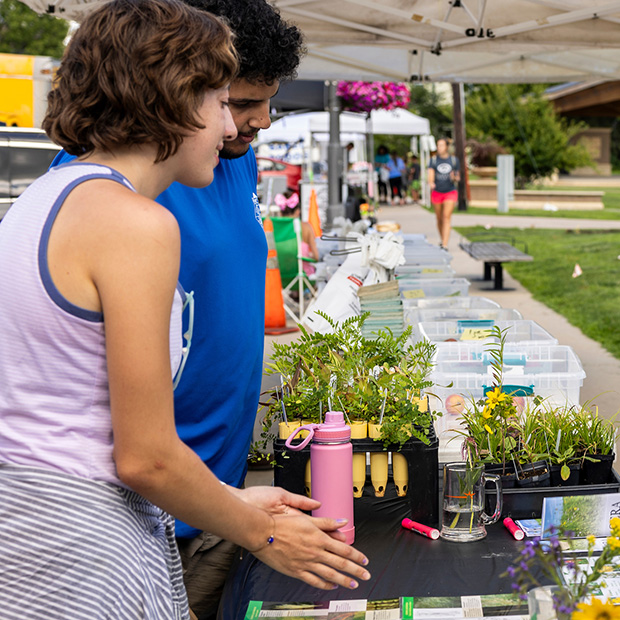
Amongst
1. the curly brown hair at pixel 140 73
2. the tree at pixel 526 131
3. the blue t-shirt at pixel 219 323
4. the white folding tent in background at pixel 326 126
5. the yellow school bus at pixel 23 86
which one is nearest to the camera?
the curly brown hair at pixel 140 73

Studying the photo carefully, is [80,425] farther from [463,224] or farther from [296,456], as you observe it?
[463,224]

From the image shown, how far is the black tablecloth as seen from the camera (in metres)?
1.63

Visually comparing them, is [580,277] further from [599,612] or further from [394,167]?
[394,167]

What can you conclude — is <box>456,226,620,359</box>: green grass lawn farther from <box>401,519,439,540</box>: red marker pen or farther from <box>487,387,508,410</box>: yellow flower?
<box>401,519,439,540</box>: red marker pen

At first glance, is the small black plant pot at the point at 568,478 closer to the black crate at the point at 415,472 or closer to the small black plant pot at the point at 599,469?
the small black plant pot at the point at 599,469

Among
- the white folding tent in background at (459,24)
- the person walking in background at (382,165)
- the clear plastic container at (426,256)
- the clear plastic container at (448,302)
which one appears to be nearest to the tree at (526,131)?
the person walking in background at (382,165)

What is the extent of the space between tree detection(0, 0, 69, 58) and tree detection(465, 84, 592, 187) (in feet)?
60.2

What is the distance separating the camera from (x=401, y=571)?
1.72 meters

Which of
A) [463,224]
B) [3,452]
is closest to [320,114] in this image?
[463,224]

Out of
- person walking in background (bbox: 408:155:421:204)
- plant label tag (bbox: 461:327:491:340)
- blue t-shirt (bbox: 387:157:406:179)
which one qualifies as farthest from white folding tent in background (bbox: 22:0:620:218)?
person walking in background (bbox: 408:155:421:204)

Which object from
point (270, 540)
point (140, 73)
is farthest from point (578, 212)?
point (140, 73)

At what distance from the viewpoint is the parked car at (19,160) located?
876 centimetres

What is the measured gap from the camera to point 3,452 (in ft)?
3.70

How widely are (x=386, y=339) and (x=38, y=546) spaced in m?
1.27
